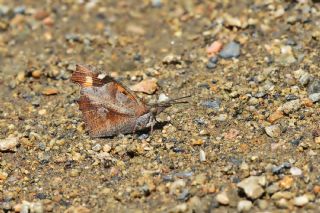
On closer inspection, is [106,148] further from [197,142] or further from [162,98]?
[162,98]

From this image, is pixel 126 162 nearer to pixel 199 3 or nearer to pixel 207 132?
pixel 207 132

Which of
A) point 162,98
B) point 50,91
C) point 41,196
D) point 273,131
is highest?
point 273,131

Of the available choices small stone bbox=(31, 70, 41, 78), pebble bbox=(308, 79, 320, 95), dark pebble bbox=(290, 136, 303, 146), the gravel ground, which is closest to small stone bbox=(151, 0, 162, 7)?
the gravel ground

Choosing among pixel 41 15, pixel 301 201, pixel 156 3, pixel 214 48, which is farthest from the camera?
pixel 41 15

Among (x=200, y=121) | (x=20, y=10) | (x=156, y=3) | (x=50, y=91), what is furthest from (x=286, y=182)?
(x=20, y=10)

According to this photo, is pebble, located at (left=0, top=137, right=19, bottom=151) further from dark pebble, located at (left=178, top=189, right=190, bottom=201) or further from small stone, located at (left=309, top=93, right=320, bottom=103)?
small stone, located at (left=309, top=93, right=320, bottom=103)

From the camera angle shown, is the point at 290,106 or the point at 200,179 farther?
the point at 290,106

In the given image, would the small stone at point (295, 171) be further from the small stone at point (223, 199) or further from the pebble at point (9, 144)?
the pebble at point (9, 144)
